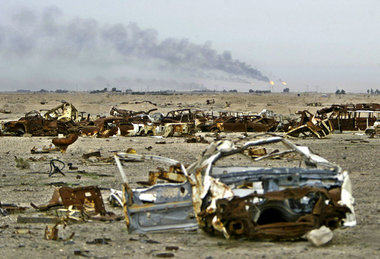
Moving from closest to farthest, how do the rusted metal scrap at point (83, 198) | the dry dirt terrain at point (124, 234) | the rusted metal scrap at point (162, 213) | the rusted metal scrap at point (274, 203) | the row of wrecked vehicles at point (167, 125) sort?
the dry dirt terrain at point (124, 234) < the rusted metal scrap at point (274, 203) < the rusted metal scrap at point (162, 213) < the rusted metal scrap at point (83, 198) < the row of wrecked vehicles at point (167, 125)

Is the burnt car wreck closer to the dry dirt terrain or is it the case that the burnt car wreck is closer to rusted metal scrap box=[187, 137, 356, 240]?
rusted metal scrap box=[187, 137, 356, 240]

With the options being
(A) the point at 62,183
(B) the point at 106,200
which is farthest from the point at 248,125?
(B) the point at 106,200

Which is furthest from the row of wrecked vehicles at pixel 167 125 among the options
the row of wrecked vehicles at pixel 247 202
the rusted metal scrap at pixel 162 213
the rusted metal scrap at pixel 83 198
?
the rusted metal scrap at pixel 162 213

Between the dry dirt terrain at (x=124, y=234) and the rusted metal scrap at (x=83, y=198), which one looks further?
the rusted metal scrap at (x=83, y=198)

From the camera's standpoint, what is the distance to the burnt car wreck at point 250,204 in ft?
26.6

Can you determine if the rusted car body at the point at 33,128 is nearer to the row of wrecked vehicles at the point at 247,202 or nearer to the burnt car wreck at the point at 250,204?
the row of wrecked vehicles at the point at 247,202

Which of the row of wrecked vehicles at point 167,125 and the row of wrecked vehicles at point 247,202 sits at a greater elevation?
the row of wrecked vehicles at point 247,202

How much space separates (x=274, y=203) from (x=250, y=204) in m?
0.32

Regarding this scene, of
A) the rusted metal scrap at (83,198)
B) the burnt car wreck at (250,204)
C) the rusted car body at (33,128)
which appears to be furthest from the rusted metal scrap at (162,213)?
the rusted car body at (33,128)

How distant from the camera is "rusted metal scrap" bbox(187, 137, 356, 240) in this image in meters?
8.09

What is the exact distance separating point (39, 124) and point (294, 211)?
24.4 m

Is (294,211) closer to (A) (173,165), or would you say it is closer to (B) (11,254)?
(A) (173,165)

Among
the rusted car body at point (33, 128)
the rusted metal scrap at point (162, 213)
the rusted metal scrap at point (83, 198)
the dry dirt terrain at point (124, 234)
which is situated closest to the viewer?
the dry dirt terrain at point (124, 234)

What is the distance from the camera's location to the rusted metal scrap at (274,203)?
809 cm
